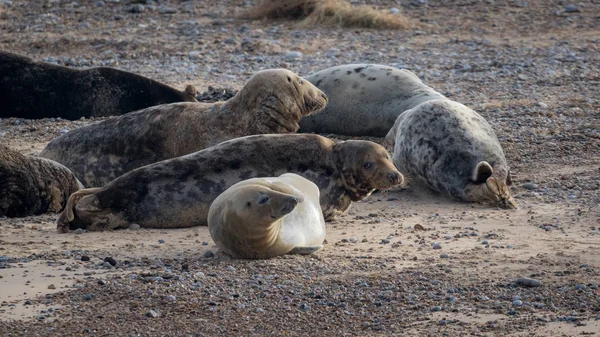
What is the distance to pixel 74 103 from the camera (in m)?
10.7

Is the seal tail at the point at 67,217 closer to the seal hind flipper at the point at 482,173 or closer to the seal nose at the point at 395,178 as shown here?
the seal nose at the point at 395,178

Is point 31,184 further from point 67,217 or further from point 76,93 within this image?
point 76,93

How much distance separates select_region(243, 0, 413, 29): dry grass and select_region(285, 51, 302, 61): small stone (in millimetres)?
1684

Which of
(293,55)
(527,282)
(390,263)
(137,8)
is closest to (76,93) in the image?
(293,55)

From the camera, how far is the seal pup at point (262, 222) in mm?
5824

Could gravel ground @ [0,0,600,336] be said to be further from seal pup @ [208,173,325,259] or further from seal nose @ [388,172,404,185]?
seal nose @ [388,172,404,185]

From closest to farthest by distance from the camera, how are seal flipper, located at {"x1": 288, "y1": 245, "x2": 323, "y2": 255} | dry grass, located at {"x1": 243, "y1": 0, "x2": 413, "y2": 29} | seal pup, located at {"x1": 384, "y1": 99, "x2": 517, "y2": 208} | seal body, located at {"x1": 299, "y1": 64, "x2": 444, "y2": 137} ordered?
seal flipper, located at {"x1": 288, "y1": 245, "x2": 323, "y2": 255} → seal pup, located at {"x1": 384, "y1": 99, "x2": 517, "y2": 208} → seal body, located at {"x1": 299, "y1": 64, "x2": 444, "y2": 137} → dry grass, located at {"x1": 243, "y1": 0, "x2": 413, "y2": 29}

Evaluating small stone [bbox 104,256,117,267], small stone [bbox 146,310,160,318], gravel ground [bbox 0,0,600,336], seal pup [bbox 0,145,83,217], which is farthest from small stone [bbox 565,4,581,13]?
small stone [bbox 146,310,160,318]

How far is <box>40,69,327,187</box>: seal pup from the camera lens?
829 centimetres

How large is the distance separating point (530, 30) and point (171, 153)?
27.4ft

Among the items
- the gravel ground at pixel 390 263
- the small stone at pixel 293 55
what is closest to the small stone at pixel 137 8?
the small stone at pixel 293 55

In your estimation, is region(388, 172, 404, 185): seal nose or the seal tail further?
region(388, 172, 404, 185): seal nose

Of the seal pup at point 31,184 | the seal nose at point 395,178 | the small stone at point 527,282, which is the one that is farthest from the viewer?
the seal pup at point 31,184

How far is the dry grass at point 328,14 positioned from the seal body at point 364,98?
516 cm
